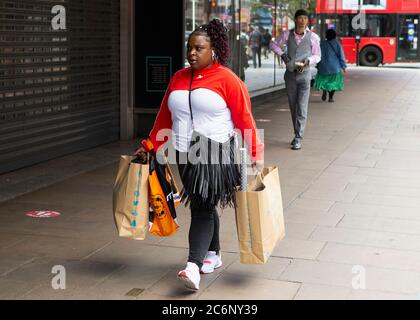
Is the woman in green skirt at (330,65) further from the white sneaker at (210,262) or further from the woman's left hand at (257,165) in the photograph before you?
the woman's left hand at (257,165)

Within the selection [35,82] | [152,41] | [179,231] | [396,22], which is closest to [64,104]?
[35,82]

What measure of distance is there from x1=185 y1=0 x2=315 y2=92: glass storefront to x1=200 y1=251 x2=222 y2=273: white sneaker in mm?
7404

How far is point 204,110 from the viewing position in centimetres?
490

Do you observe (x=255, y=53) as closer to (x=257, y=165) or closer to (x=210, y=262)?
(x=210, y=262)

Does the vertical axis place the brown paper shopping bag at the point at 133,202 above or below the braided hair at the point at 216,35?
below

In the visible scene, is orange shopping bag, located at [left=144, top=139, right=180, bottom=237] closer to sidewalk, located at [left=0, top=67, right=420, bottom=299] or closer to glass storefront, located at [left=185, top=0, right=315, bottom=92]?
sidewalk, located at [left=0, top=67, right=420, bottom=299]

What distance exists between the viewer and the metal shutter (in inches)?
349

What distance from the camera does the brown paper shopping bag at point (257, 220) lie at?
4.80 metres

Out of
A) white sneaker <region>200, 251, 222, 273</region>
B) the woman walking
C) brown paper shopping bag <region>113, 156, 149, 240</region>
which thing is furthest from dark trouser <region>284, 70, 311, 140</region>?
brown paper shopping bag <region>113, 156, 149, 240</region>

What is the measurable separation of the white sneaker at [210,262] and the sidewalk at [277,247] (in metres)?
0.06

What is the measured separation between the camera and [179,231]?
6.49 m

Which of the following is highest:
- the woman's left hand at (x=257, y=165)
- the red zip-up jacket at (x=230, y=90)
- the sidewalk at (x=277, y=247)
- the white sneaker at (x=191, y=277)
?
the red zip-up jacket at (x=230, y=90)

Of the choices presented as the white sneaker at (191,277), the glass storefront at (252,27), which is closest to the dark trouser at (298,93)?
the glass storefront at (252,27)
